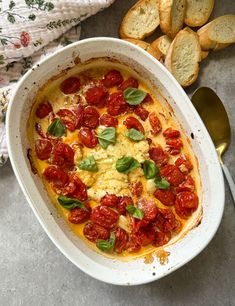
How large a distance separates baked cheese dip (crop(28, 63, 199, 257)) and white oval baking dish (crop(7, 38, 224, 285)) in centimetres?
6

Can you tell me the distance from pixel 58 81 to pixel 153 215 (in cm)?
63

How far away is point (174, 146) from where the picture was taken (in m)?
1.92

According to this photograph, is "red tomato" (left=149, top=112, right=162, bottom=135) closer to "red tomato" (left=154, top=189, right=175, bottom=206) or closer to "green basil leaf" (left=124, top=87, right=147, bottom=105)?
"green basil leaf" (left=124, top=87, right=147, bottom=105)

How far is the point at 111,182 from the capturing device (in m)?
1.91

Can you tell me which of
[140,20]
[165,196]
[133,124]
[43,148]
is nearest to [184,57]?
[140,20]

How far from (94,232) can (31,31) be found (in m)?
0.81

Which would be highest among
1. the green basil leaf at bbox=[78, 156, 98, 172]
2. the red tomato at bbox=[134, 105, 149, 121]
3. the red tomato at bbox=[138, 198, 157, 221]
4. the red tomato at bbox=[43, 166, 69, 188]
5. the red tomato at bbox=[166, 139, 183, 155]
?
the red tomato at bbox=[134, 105, 149, 121]

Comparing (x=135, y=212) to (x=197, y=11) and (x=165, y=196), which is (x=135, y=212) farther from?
(x=197, y=11)

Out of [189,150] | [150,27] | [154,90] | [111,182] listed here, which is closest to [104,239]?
[111,182]

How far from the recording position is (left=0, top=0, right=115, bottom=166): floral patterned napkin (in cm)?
189

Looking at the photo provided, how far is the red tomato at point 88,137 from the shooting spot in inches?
75.8

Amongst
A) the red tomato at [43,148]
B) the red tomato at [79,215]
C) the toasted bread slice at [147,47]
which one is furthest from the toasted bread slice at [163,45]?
the red tomato at [79,215]

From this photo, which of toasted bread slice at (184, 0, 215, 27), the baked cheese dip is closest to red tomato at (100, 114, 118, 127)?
the baked cheese dip

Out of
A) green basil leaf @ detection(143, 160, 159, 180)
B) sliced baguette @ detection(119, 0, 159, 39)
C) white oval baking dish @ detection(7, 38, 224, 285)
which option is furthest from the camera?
sliced baguette @ detection(119, 0, 159, 39)
